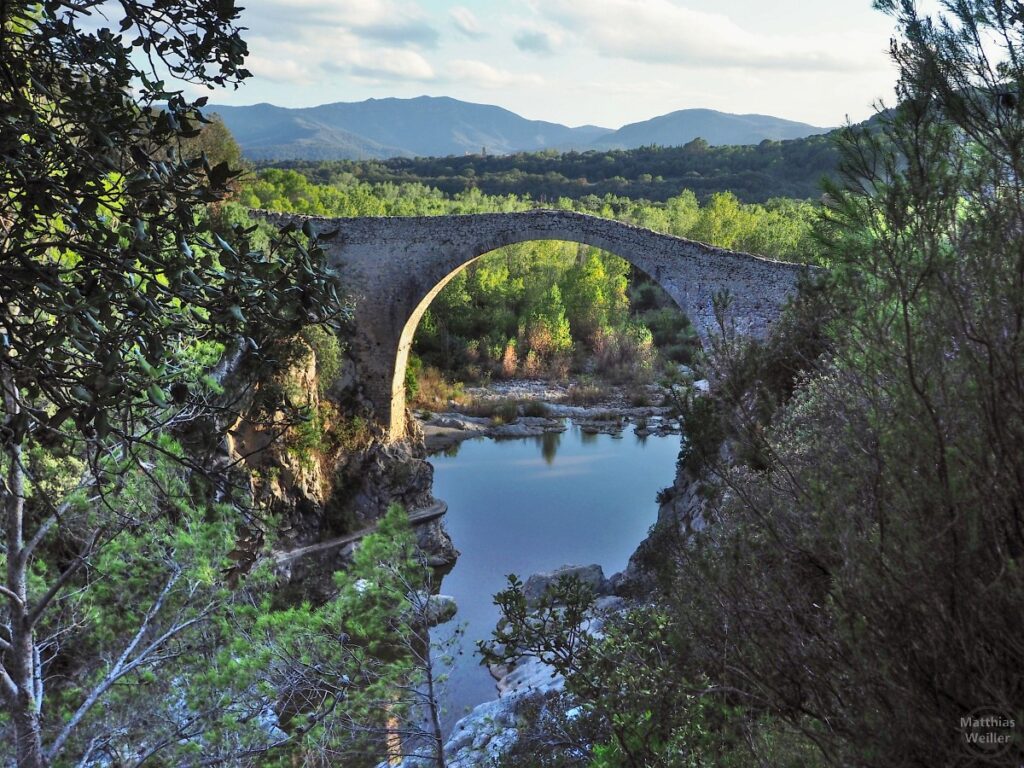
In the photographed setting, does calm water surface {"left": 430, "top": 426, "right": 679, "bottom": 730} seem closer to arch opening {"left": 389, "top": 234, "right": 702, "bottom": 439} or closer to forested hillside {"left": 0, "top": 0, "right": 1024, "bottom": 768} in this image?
arch opening {"left": 389, "top": 234, "right": 702, "bottom": 439}

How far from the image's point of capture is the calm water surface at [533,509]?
1013 centimetres

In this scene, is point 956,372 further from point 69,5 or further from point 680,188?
point 680,188

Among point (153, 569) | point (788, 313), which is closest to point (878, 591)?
point (153, 569)

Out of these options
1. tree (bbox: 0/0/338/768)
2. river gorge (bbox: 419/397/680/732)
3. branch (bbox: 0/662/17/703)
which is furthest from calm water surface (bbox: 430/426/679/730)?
tree (bbox: 0/0/338/768)

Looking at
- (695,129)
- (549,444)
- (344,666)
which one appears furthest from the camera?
(695,129)

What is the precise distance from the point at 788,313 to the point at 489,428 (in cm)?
1047

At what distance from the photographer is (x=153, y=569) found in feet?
15.6

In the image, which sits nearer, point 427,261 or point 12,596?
point 12,596

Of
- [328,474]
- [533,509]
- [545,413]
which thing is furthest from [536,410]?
[328,474]

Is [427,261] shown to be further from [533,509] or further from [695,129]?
[695,129]

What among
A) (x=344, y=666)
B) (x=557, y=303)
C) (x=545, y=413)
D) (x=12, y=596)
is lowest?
(x=545, y=413)

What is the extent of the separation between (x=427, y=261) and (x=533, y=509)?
445 centimetres

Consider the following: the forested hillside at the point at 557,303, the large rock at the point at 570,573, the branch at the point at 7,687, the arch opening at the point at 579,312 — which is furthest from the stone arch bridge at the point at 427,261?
the branch at the point at 7,687

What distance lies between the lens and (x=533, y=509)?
1311 centimetres
